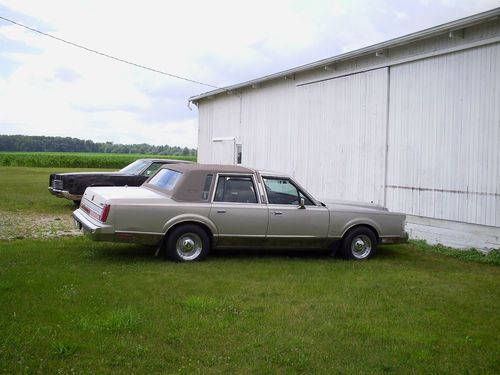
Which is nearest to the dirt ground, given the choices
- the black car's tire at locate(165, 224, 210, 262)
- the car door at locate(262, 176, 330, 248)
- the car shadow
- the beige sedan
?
the car shadow

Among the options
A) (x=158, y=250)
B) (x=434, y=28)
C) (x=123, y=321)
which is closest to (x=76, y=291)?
(x=123, y=321)

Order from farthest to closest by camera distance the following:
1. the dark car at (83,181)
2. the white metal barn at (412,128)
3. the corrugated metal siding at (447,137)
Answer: the dark car at (83,181), the white metal barn at (412,128), the corrugated metal siding at (447,137)

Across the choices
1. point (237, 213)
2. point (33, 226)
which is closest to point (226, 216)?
point (237, 213)

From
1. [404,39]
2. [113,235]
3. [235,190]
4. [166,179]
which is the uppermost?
[404,39]

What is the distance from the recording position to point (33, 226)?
12094 millimetres

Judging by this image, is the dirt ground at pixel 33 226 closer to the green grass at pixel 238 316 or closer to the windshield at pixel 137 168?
the green grass at pixel 238 316

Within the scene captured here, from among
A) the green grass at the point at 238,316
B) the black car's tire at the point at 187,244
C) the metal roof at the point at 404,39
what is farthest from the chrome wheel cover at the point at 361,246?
the metal roof at the point at 404,39

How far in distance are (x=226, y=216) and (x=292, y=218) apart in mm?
1103

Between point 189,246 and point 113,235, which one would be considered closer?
point 113,235

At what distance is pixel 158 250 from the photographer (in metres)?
8.61

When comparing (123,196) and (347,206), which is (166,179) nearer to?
(123,196)

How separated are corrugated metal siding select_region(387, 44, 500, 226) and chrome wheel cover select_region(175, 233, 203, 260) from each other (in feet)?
16.6

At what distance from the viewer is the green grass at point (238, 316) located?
4.66 meters

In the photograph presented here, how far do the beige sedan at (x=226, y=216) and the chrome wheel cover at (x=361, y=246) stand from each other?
17 mm
